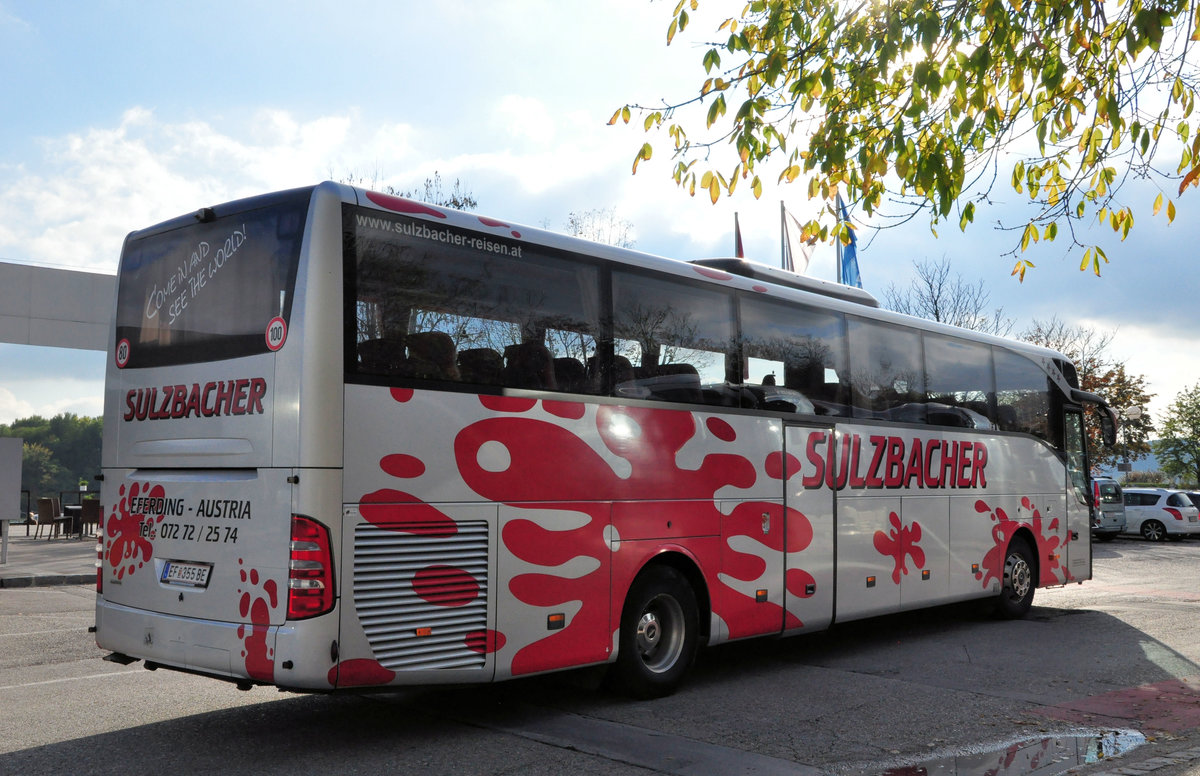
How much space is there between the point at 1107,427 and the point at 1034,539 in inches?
78.6

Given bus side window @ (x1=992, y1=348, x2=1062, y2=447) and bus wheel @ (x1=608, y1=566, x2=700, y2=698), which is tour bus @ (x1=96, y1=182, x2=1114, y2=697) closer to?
bus wheel @ (x1=608, y1=566, x2=700, y2=698)

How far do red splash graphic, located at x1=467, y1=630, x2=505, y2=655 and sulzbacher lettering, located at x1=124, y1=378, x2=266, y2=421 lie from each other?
1.96 meters

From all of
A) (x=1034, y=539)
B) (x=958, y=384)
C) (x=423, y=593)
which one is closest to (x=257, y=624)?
(x=423, y=593)

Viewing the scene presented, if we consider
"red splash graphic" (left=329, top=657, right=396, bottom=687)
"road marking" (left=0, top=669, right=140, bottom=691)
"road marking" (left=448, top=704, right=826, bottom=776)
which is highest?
"red splash graphic" (left=329, top=657, right=396, bottom=687)

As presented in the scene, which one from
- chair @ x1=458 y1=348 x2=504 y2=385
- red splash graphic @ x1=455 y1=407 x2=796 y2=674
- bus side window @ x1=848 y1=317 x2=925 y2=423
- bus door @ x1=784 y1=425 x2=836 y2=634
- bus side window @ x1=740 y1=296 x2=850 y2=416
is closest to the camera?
chair @ x1=458 y1=348 x2=504 y2=385

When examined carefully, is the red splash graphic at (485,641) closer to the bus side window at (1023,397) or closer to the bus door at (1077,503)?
the bus side window at (1023,397)

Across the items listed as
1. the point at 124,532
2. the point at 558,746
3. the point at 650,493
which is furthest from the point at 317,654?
the point at 650,493

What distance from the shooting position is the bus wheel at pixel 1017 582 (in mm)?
13258

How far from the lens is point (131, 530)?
718 cm

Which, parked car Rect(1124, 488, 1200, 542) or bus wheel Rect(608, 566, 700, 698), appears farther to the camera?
parked car Rect(1124, 488, 1200, 542)

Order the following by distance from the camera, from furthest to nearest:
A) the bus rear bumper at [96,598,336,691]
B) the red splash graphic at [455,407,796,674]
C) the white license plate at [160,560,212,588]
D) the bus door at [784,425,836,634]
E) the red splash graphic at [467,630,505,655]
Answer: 1. the bus door at [784,425,836,634]
2. the red splash graphic at [455,407,796,674]
3. the red splash graphic at [467,630,505,655]
4. the white license plate at [160,560,212,588]
5. the bus rear bumper at [96,598,336,691]

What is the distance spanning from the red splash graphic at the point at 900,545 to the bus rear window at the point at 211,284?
6884 mm

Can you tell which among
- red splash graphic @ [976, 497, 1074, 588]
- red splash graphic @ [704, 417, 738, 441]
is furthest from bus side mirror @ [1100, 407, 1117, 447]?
red splash graphic @ [704, 417, 738, 441]

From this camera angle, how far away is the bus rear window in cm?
643
